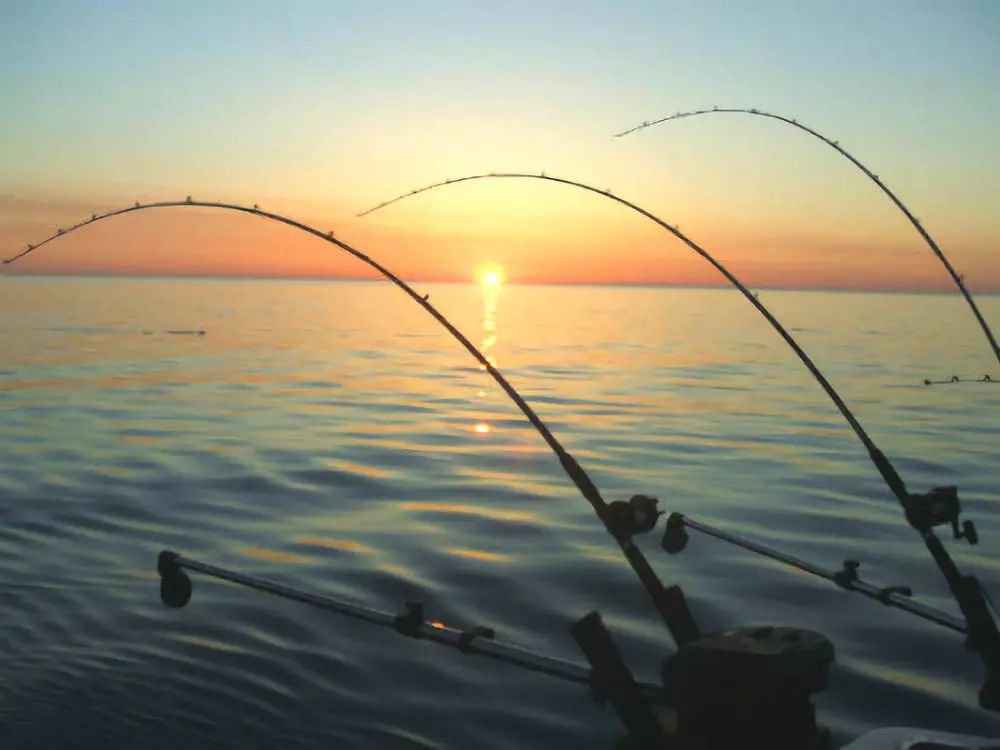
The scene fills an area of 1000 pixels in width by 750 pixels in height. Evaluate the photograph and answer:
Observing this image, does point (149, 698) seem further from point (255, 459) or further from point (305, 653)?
point (255, 459)

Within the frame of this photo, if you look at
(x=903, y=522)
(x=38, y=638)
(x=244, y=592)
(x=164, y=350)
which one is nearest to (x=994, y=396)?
(x=903, y=522)

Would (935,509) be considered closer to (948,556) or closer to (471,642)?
(948,556)

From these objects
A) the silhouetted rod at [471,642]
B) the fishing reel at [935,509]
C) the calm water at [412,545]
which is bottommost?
the calm water at [412,545]

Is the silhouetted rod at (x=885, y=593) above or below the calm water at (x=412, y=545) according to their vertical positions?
above

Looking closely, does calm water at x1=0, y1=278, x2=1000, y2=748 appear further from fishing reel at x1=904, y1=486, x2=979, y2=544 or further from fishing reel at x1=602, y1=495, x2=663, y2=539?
fishing reel at x1=602, y1=495, x2=663, y2=539

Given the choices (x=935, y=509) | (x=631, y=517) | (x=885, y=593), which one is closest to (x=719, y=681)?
(x=631, y=517)

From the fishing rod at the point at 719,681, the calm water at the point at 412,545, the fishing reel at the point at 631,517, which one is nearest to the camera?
the fishing rod at the point at 719,681

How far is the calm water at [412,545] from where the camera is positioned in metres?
5.62

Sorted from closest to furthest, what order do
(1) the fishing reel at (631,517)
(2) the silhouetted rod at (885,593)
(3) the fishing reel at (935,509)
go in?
(1) the fishing reel at (631,517), (2) the silhouetted rod at (885,593), (3) the fishing reel at (935,509)

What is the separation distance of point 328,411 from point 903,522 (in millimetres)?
12906

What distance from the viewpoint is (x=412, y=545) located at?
9461 mm

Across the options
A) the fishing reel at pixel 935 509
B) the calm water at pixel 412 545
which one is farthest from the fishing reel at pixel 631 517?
the calm water at pixel 412 545

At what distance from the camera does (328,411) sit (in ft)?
66.9

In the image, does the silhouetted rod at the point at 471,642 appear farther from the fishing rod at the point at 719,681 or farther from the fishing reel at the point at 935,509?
the fishing reel at the point at 935,509
